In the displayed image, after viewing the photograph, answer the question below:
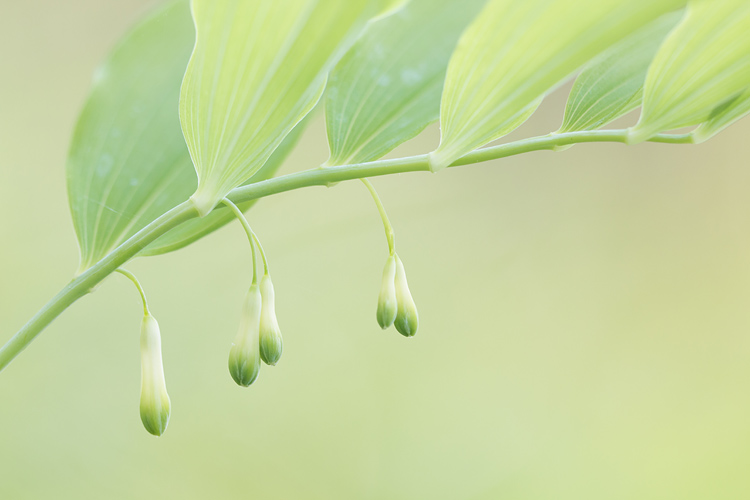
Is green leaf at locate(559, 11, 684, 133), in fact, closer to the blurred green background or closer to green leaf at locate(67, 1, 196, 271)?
green leaf at locate(67, 1, 196, 271)

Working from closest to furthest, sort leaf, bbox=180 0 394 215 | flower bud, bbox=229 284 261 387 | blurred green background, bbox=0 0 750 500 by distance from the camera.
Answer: leaf, bbox=180 0 394 215
flower bud, bbox=229 284 261 387
blurred green background, bbox=0 0 750 500

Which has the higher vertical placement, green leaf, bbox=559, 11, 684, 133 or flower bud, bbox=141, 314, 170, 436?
green leaf, bbox=559, 11, 684, 133

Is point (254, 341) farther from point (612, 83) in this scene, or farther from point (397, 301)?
point (612, 83)

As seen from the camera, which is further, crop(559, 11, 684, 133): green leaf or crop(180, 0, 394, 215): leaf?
crop(559, 11, 684, 133): green leaf

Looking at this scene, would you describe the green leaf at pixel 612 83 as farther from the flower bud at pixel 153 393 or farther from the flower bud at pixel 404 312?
the flower bud at pixel 153 393

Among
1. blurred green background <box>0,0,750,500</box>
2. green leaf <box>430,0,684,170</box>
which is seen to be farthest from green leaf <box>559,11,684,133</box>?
blurred green background <box>0,0,750,500</box>

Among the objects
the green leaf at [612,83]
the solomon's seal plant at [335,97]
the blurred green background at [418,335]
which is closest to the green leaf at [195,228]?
the solomon's seal plant at [335,97]

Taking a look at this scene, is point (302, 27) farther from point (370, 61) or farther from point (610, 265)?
point (610, 265)
